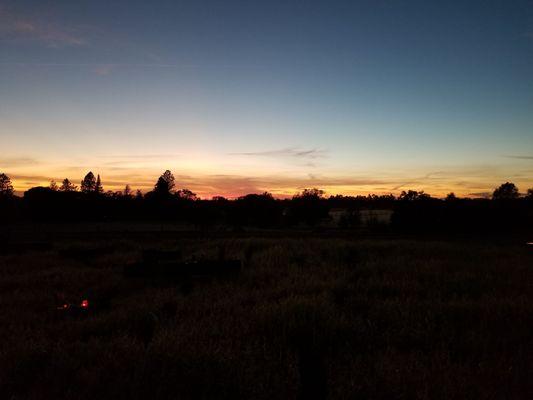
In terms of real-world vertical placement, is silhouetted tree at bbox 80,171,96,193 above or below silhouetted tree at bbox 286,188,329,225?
above

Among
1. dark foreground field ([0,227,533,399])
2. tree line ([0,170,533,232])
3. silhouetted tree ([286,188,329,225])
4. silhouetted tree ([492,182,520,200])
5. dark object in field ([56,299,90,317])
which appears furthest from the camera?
silhouetted tree ([492,182,520,200])

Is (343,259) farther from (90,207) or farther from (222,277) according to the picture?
(90,207)

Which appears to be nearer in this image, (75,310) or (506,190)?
(75,310)

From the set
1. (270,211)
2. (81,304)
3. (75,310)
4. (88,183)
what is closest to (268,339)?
(75,310)

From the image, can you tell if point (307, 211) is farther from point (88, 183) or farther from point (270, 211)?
point (88, 183)

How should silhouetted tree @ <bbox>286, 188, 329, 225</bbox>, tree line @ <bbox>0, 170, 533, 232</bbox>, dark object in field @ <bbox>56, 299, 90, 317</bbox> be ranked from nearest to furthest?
dark object in field @ <bbox>56, 299, 90, 317</bbox>
tree line @ <bbox>0, 170, 533, 232</bbox>
silhouetted tree @ <bbox>286, 188, 329, 225</bbox>

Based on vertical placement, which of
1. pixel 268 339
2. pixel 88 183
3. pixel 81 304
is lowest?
pixel 268 339

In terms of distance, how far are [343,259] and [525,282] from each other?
26.2ft

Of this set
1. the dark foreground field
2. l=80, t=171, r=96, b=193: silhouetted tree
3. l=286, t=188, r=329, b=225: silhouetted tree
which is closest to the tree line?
l=286, t=188, r=329, b=225: silhouetted tree

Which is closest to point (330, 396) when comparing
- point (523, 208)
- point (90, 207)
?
point (523, 208)

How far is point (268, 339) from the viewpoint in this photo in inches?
284

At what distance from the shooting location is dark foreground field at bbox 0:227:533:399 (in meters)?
5.17

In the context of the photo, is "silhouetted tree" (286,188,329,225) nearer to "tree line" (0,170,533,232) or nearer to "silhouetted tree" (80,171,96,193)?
"tree line" (0,170,533,232)

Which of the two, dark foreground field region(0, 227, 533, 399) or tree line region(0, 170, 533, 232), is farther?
tree line region(0, 170, 533, 232)
